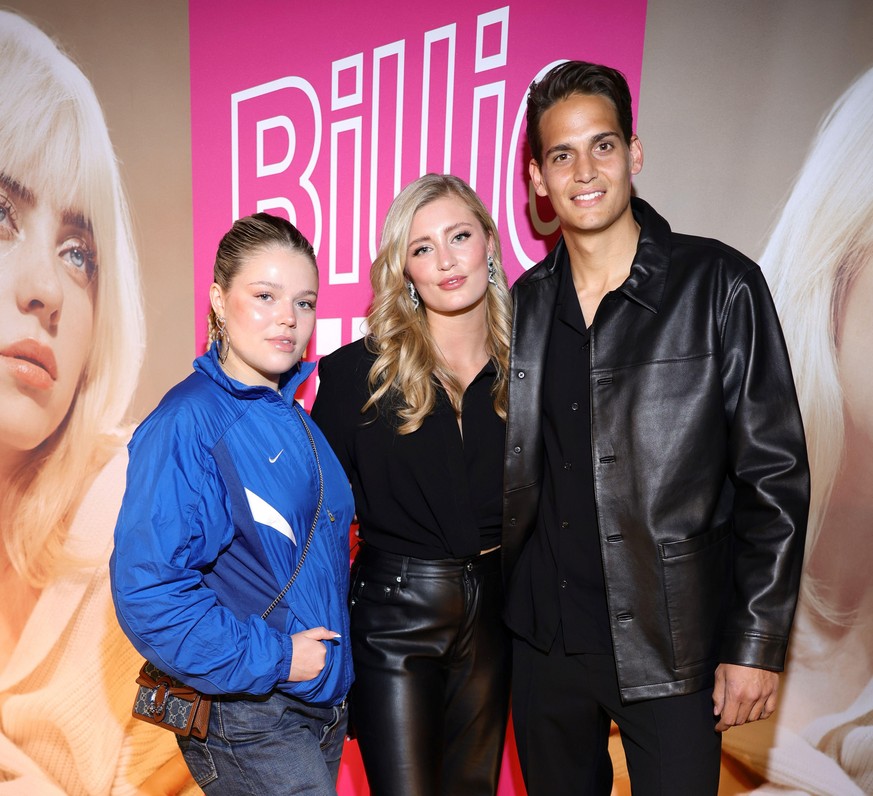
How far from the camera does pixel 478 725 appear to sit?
240 centimetres

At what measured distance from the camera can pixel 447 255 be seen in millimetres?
2498

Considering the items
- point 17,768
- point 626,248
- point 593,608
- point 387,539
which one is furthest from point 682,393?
point 17,768

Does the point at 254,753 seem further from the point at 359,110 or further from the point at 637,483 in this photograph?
the point at 359,110

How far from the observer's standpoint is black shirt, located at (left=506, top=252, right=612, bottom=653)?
2.13 metres

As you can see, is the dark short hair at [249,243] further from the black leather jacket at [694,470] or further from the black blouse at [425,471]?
the black leather jacket at [694,470]

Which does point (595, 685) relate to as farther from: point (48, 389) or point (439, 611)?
point (48, 389)

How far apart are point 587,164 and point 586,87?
0.78ft

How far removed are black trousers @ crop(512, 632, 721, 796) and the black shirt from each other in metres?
0.08

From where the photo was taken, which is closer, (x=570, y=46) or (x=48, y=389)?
(x=570, y=46)

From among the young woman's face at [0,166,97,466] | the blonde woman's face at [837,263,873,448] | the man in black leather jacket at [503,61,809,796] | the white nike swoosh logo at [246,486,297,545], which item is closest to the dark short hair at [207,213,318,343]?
the white nike swoosh logo at [246,486,297,545]

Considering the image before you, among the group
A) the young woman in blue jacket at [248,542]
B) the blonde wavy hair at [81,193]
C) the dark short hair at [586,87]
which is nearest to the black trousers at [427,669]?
the young woman in blue jacket at [248,542]

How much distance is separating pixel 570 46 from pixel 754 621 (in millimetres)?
1920

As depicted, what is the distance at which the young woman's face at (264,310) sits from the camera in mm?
1995

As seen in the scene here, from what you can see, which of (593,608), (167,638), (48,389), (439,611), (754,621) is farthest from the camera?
(48,389)
